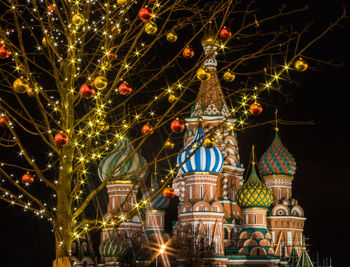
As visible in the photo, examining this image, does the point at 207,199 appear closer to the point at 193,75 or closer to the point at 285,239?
the point at 285,239

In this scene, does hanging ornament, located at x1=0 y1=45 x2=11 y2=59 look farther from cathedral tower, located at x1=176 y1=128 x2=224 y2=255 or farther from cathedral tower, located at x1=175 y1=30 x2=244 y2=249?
cathedral tower, located at x1=175 y1=30 x2=244 y2=249

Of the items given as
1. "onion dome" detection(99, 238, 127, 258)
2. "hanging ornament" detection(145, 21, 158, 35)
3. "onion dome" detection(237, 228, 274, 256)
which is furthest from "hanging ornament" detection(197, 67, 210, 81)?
"onion dome" detection(237, 228, 274, 256)

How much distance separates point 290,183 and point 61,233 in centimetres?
Answer: 2462

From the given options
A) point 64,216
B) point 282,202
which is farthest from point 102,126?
point 282,202

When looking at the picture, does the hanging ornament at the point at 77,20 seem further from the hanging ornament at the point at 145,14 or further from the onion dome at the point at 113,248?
the onion dome at the point at 113,248

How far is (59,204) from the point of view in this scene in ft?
17.9

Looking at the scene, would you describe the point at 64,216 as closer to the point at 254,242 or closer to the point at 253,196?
the point at 254,242

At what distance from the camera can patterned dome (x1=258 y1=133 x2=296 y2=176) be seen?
28453 millimetres

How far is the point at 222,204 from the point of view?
81.3 ft

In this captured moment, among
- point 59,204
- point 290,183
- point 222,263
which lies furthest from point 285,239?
point 59,204

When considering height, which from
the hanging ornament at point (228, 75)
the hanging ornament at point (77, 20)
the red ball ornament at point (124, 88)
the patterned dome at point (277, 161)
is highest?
the patterned dome at point (277, 161)

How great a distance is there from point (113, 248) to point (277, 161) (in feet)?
34.8

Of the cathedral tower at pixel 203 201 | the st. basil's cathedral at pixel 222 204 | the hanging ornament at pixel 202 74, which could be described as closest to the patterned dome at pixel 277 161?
the st. basil's cathedral at pixel 222 204

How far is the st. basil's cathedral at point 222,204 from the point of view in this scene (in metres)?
20.7
